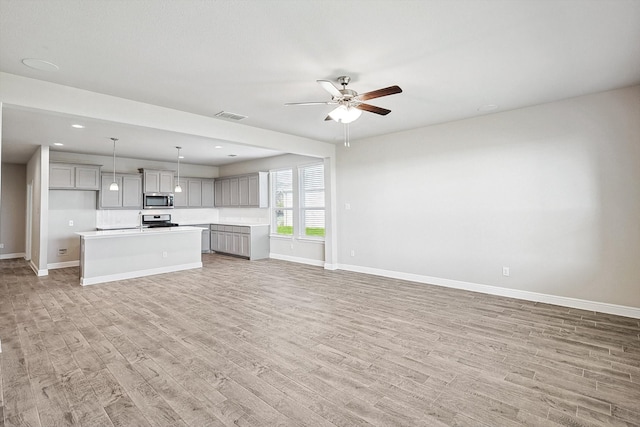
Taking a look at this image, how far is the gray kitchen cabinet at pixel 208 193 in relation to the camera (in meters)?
9.71

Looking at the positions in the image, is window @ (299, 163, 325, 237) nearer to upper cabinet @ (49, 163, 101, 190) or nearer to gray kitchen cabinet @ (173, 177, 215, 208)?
gray kitchen cabinet @ (173, 177, 215, 208)

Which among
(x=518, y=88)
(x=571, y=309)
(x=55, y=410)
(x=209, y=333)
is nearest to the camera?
(x=55, y=410)

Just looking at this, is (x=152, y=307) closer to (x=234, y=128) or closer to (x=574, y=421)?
(x=234, y=128)

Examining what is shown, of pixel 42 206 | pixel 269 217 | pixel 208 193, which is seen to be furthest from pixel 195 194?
pixel 42 206

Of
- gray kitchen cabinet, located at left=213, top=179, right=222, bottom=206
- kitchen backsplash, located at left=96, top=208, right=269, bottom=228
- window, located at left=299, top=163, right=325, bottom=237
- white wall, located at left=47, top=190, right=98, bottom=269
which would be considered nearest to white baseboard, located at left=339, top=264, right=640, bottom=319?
window, located at left=299, top=163, right=325, bottom=237

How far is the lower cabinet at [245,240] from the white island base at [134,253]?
4.48ft

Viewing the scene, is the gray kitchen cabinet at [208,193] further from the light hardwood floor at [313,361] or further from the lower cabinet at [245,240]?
the light hardwood floor at [313,361]

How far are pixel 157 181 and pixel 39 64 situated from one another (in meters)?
5.73

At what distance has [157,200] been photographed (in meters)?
8.50

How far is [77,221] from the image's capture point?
7.51 m

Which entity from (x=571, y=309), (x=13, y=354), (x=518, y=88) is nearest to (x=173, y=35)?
(x=13, y=354)

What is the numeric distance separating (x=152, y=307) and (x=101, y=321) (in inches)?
24.0

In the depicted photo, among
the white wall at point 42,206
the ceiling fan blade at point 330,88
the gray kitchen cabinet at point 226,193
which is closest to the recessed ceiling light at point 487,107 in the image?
the ceiling fan blade at point 330,88

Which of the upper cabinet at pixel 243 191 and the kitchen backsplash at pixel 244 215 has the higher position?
the upper cabinet at pixel 243 191
